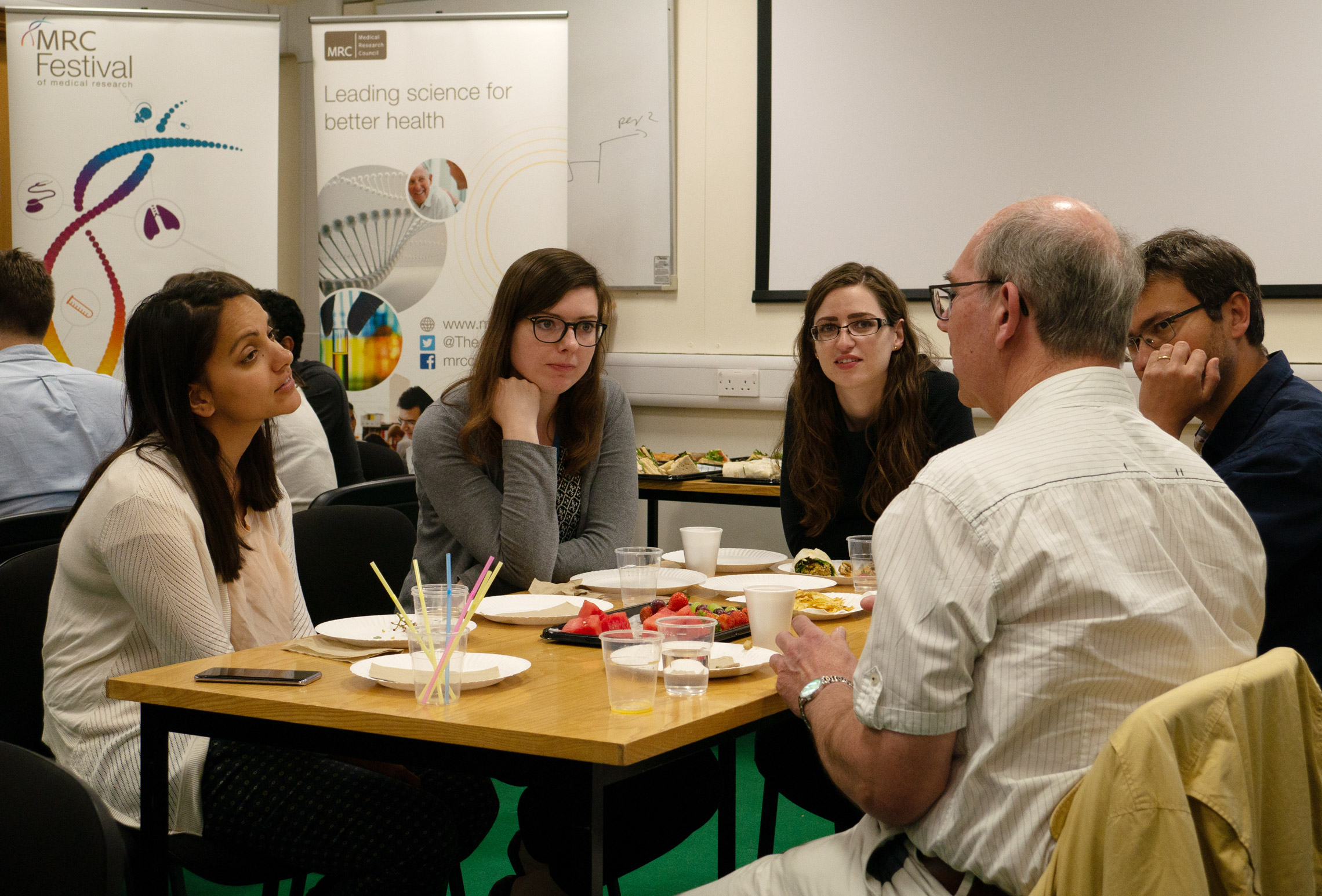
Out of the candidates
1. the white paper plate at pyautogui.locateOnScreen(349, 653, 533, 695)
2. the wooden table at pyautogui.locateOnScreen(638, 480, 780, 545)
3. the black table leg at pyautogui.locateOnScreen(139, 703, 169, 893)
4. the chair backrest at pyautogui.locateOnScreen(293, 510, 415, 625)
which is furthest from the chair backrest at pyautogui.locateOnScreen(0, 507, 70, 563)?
the wooden table at pyautogui.locateOnScreen(638, 480, 780, 545)

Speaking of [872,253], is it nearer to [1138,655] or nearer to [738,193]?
[738,193]

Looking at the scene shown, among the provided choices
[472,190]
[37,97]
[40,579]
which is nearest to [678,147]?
[472,190]

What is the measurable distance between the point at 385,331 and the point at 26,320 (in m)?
1.82

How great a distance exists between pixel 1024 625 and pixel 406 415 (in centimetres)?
414

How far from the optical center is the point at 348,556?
8.28 feet

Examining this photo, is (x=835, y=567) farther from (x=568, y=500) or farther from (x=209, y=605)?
(x=209, y=605)

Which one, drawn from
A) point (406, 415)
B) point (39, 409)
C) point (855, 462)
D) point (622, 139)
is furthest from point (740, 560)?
point (622, 139)

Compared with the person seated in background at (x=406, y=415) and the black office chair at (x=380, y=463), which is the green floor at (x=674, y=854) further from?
the person seated in background at (x=406, y=415)

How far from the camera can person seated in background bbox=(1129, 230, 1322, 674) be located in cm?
180

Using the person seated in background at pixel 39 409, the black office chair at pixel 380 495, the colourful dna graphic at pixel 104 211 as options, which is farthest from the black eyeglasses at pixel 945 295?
the colourful dna graphic at pixel 104 211

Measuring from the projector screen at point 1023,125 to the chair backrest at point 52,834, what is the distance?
4292 mm

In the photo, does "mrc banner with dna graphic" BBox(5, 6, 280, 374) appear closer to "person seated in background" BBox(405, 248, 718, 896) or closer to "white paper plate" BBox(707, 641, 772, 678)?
"person seated in background" BBox(405, 248, 718, 896)

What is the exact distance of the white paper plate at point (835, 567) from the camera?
7.66ft

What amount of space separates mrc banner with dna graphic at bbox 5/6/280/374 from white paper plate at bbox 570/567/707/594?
128 inches
